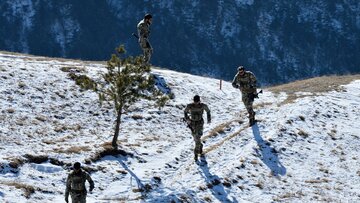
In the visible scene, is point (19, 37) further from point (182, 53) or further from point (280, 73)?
point (280, 73)

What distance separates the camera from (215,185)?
21.3m

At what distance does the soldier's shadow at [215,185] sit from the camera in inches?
810

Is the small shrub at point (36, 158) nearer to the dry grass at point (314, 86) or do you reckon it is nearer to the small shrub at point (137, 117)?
the small shrub at point (137, 117)

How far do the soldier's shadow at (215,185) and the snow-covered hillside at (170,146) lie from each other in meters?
0.04

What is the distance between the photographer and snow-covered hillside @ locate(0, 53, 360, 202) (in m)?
20.6

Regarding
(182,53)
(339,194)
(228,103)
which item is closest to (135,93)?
(339,194)

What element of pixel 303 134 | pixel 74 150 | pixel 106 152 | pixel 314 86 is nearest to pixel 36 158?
pixel 74 150

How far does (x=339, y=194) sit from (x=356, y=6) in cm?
9048

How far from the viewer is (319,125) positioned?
29453 mm

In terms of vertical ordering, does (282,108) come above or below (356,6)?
below

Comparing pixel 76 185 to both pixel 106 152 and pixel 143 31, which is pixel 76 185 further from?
pixel 143 31

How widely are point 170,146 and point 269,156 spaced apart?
4.92 m

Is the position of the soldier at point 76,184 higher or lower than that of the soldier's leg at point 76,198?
higher

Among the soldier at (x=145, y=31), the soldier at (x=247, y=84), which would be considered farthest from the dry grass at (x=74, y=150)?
the soldier at (x=145, y=31)
